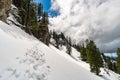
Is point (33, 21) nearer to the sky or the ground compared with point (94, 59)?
nearer to the sky

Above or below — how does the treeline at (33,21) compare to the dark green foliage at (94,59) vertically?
above

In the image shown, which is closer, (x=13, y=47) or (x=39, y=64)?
(x=39, y=64)

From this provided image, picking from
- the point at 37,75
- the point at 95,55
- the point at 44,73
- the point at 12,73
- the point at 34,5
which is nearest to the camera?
the point at 12,73

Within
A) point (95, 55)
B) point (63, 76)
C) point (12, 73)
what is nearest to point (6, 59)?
point (12, 73)

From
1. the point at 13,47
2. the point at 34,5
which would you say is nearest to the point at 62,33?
the point at 34,5

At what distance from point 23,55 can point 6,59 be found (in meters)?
1.90

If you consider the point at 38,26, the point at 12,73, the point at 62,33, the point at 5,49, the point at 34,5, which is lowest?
the point at 12,73

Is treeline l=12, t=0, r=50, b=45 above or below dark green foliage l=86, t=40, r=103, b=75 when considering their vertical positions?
above

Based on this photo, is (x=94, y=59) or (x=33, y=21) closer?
(x=94, y=59)

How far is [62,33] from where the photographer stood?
169875 mm

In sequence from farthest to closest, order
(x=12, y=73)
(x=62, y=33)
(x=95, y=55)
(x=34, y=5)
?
(x=62, y=33) < (x=34, y=5) < (x=95, y=55) < (x=12, y=73)

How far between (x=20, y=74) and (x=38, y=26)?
160 ft

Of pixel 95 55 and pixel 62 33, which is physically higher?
pixel 62 33

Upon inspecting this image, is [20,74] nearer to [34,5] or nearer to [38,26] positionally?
[38,26]
